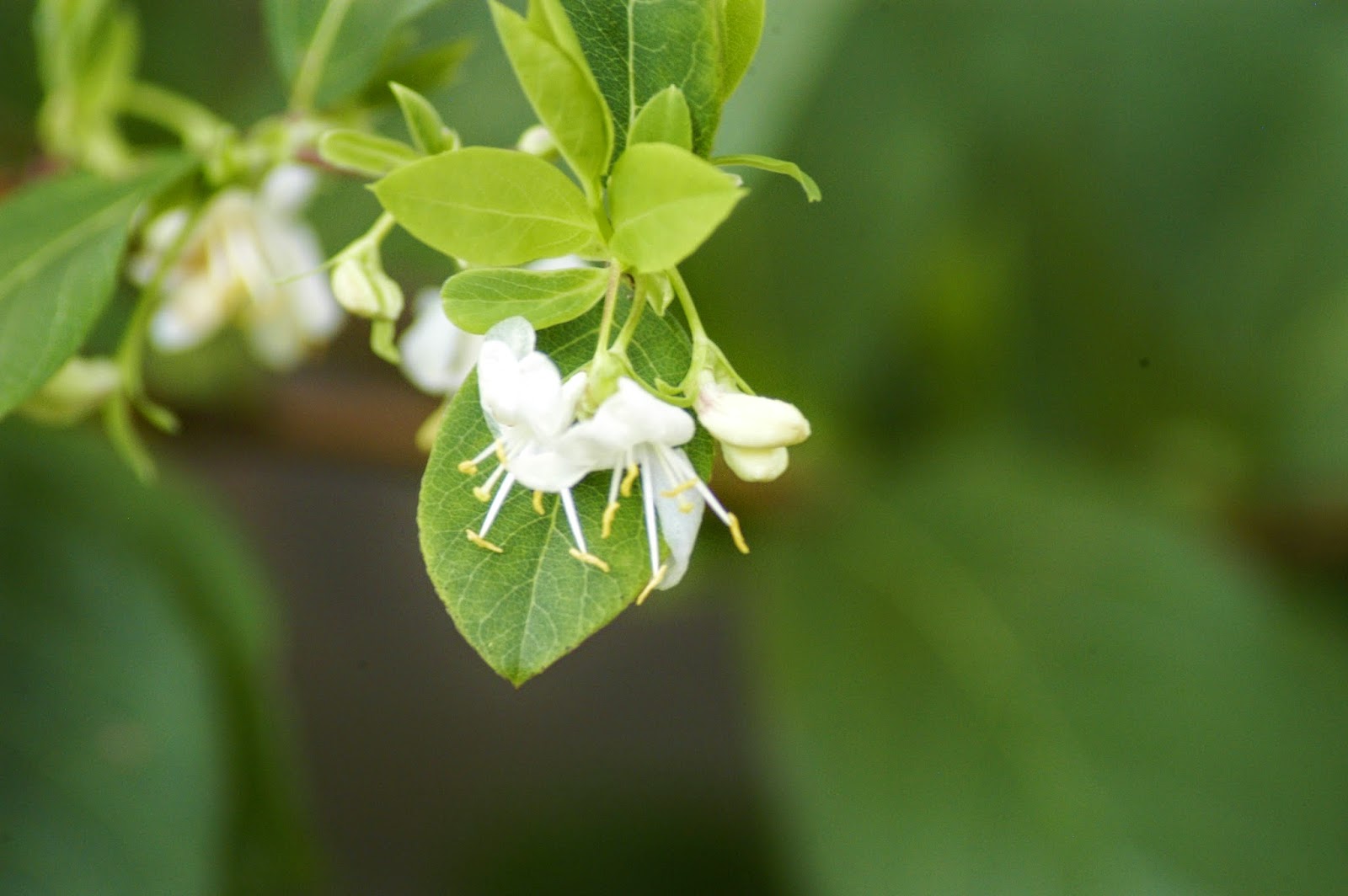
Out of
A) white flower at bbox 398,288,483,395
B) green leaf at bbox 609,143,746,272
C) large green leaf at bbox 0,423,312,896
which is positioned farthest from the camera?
large green leaf at bbox 0,423,312,896

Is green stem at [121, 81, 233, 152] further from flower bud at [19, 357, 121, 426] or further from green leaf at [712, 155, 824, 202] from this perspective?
green leaf at [712, 155, 824, 202]

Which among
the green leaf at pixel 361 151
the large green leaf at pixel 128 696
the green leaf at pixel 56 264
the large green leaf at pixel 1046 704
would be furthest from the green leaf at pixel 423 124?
the large green leaf at pixel 1046 704

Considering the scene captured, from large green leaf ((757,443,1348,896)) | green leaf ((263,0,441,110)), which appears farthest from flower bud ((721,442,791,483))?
large green leaf ((757,443,1348,896))

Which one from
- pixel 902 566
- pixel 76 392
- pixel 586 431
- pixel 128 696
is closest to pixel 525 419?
pixel 586 431

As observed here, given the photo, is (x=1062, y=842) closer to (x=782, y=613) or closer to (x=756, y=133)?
(x=782, y=613)

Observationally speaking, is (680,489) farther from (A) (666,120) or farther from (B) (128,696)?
(B) (128,696)
